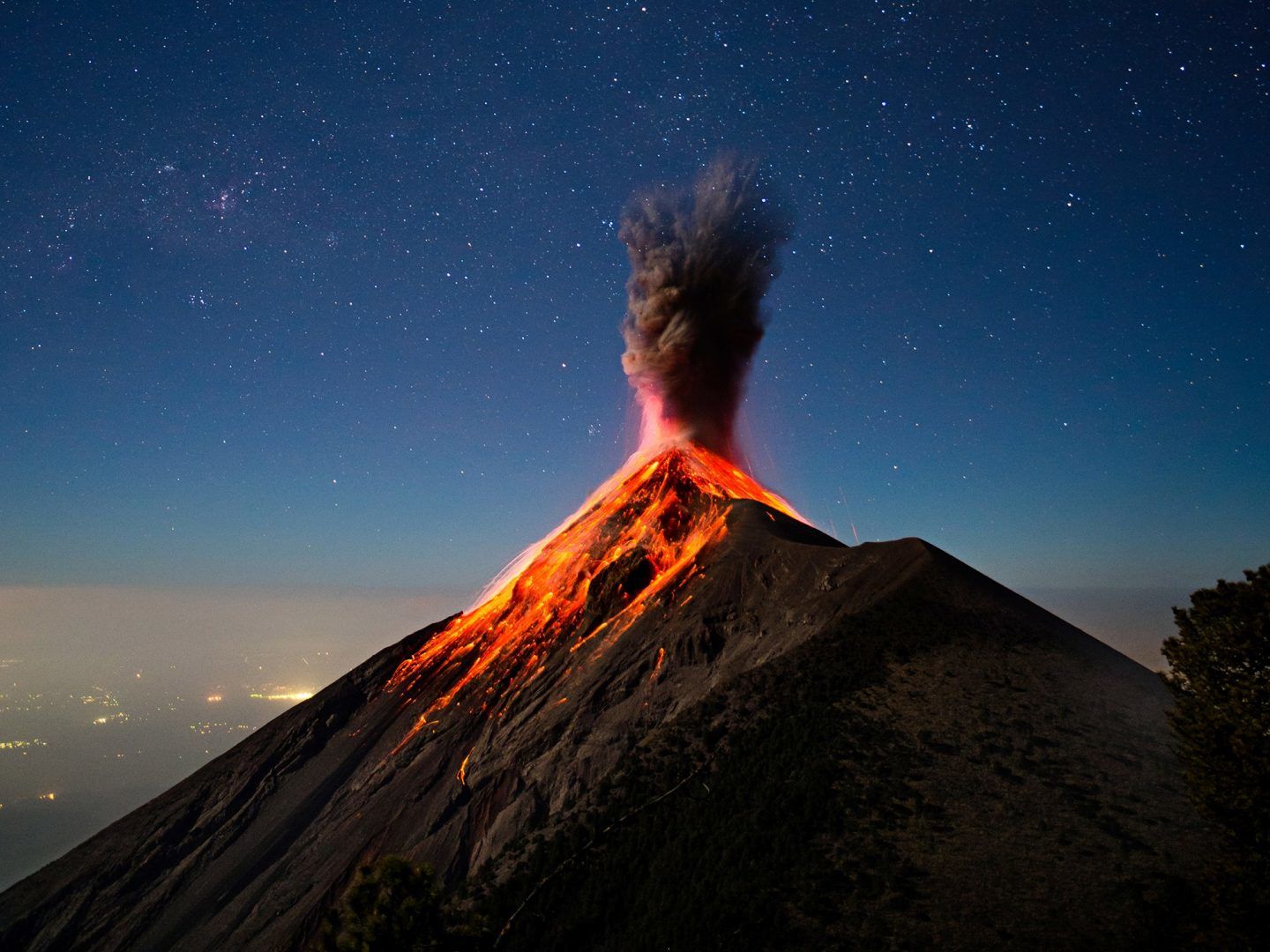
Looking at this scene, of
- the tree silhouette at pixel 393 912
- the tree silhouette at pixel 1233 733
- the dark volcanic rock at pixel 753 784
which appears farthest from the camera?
the dark volcanic rock at pixel 753 784

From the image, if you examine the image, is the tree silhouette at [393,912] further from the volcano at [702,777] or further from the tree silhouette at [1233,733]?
the tree silhouette at [1233,733]

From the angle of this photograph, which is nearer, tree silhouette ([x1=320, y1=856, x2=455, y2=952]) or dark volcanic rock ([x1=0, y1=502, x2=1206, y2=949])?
tree silhouette ([x1=320, y1=856, x2=455, y2=952])

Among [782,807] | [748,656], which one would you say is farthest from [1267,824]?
[748,656]

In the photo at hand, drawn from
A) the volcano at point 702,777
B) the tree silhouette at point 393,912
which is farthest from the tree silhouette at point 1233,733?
the tree silhouette at point 393,912

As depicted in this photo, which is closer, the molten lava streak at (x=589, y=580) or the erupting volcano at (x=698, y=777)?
the erupting volcano at (x=698, y=777)

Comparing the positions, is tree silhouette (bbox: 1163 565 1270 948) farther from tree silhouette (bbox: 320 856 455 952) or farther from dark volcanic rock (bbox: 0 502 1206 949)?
tree silhouette (bbox: 320 856 455 952)

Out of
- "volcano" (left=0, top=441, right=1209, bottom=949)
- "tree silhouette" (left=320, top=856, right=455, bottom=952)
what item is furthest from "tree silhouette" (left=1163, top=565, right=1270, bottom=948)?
"tree silhouette" (left=320, top=856, right=455, bottom=952)
